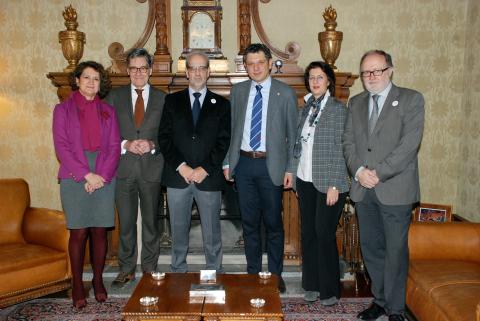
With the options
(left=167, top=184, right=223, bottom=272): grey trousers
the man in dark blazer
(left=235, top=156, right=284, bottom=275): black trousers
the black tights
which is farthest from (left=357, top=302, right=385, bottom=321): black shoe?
the black tights

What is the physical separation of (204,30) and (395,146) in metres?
2.03

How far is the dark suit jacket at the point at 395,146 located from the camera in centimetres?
284

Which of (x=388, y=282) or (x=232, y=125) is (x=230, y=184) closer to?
(x=232, y=125)

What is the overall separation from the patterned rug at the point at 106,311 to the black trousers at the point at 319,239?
12cm

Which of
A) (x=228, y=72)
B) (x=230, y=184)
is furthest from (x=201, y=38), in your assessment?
(x=230, y=184)

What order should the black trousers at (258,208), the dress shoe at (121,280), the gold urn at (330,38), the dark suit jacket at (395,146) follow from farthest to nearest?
the gold urn at (330,38) → the dress shoe at (121,280) → the black trousers at (258,208) → the dark suit jacket at (395,146)

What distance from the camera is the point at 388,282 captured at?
300cm

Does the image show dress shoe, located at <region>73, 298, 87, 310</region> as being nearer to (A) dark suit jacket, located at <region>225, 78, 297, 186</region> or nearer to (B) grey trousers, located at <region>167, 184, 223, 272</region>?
(B) grey trousers, located at <region>167, 184, 223, 272</region>

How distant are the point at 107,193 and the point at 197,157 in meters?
0.64

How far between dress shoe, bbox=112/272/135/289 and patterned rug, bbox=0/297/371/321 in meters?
0.17

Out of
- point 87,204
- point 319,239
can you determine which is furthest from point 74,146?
point 319,239

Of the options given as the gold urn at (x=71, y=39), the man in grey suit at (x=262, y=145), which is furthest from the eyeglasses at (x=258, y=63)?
the gold urn at (x=71, y=39)

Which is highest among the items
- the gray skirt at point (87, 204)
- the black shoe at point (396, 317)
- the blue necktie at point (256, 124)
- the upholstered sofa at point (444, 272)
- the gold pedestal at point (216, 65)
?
the gold pedestal at point (216, 65)

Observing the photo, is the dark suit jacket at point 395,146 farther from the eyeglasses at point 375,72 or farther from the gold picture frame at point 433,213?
the gold picture frame at point 433,213
